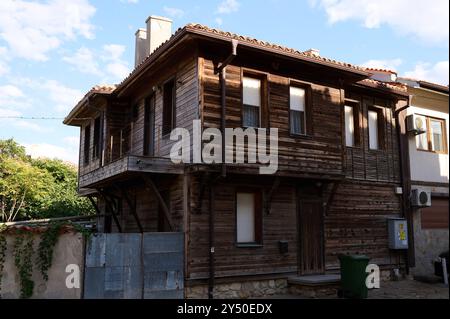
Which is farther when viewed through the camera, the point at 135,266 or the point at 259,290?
the point at 259,290

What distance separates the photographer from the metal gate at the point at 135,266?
9555mm

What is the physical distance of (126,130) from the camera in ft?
49.2

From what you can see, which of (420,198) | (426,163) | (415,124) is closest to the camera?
(420,198)

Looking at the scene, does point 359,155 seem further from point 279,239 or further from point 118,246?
point 118,246

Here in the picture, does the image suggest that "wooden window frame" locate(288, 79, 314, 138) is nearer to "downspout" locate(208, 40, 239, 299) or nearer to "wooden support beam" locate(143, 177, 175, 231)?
"downspout" locate(208, 40, 239, 299)

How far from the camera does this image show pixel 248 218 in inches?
456

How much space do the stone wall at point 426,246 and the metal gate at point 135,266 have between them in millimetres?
8708

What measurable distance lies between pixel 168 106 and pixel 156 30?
4097 mm

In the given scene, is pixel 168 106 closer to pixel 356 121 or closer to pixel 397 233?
pixel 356 121

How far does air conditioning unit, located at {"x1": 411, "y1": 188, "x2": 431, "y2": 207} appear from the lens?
Answer: 1484cm

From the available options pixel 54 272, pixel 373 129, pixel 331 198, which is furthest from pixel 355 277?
pixel 54 272

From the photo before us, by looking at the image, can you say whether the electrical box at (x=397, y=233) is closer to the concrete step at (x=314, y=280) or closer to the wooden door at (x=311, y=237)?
the wooden door at (x=311, y=237)

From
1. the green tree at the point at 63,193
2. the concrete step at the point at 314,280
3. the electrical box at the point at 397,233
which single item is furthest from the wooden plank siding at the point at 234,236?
Answer: the green tree at the point at 63,193
